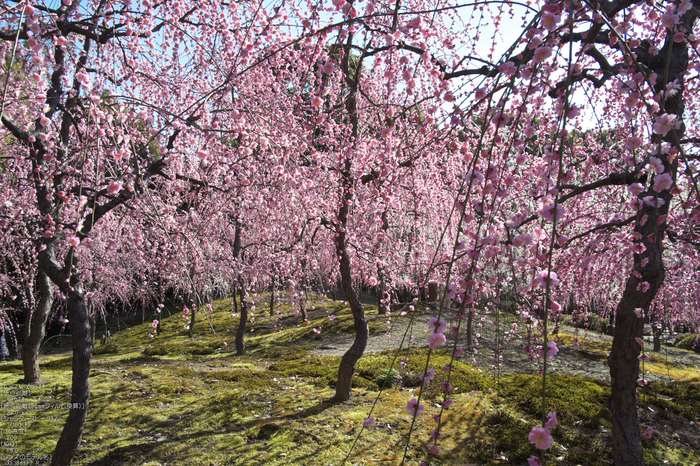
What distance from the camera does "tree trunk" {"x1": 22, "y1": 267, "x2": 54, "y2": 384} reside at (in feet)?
19.4

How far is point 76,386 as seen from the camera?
359 centimetres

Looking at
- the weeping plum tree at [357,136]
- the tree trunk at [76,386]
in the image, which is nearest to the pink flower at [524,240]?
the weeping plum tree at [357,136]

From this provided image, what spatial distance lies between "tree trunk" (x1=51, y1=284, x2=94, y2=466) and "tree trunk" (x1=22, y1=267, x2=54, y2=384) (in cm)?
288

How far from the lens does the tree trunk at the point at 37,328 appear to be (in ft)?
19.4

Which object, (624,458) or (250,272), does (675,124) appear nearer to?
(624,458)

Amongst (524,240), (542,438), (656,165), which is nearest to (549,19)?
(656,165)

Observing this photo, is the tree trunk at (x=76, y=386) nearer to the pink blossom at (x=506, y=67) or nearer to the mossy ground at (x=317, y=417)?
the mossy ground at (x=317, y=417)

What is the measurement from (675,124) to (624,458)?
2.93 metres

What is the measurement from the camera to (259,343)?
36.2 ft

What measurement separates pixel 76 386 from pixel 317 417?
244 centimetres

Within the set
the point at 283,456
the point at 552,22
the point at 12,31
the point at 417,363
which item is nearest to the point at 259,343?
the point at 417,363

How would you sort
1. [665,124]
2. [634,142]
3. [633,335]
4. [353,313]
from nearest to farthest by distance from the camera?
[665,124] < [634,142] < [633,335] < [353,313]

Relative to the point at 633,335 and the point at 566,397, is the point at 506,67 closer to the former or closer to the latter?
the point at 633,335

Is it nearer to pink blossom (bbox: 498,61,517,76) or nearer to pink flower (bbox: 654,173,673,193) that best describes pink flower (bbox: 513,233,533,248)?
pink flower (bbox: 654,173,673,193)
